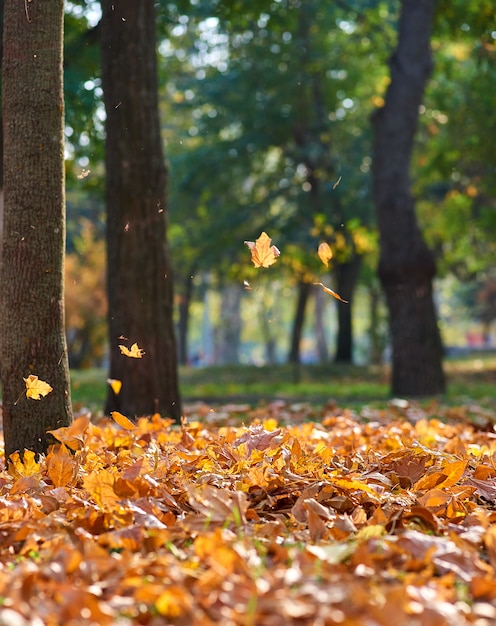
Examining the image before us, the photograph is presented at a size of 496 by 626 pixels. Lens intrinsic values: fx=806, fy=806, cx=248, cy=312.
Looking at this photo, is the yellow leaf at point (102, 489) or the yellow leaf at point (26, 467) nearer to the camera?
the yellow leaf at point (102, 489)

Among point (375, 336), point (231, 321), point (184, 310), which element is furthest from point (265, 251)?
point (231, 321)

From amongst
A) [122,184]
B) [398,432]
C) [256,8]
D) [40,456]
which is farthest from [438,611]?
[256,8]

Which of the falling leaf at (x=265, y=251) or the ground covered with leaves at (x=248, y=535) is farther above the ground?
the falling leaf at (x=265, y=251)

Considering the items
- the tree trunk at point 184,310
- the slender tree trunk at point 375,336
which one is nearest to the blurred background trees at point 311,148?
the tree trunk at point 184,310

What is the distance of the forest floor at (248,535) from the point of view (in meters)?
1.95

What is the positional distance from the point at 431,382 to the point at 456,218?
1176 cm

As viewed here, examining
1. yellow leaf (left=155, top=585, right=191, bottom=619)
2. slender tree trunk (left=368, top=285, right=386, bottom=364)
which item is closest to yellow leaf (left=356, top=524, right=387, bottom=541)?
yellow leaf (left=155, top=585, right=191, bottom=619)

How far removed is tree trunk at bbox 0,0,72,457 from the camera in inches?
146

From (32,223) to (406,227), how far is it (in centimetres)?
884

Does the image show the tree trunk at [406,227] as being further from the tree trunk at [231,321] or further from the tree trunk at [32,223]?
the tree trunk at [231,321]

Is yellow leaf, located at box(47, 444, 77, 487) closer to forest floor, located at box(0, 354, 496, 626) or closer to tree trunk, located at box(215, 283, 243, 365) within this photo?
forest floor, located at box(0, 354, 496, 626)

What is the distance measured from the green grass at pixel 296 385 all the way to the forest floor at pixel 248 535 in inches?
197

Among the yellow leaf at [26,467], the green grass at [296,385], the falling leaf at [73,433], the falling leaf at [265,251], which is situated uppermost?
the falling leaf at [265,251]

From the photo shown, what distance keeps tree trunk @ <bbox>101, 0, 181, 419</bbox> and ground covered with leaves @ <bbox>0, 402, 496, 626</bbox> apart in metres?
2.88
